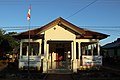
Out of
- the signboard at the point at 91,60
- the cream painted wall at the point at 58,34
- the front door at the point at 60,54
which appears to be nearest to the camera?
the cream painted wall at the point at 58,34

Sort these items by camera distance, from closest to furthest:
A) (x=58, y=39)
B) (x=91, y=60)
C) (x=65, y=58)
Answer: (x=58, y=39)
(x=91, y=60)
(x=65, y=58)

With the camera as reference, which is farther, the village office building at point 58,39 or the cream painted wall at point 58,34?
the cream painted wall at point 58,34

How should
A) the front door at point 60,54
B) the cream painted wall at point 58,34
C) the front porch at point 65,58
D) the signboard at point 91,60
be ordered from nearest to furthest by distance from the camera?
the front porch at point 65,58 < the cream painted wall at point 58,34 < the signboard at point 91,60 < the front door at point 60,54

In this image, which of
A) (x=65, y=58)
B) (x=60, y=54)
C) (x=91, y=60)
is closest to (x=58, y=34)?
(x=91, y=60)

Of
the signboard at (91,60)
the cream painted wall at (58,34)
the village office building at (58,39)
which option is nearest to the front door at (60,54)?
the village office building at (58,39)

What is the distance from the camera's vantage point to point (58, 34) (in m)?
25.5

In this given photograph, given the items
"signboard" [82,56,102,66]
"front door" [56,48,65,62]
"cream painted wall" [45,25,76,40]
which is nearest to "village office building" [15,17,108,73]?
"cream painted wall" [45,25,76,40]

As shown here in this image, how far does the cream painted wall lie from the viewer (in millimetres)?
25405

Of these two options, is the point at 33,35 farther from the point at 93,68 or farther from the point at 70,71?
Answer: the point at 93,68

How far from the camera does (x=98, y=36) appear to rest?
26.5 m

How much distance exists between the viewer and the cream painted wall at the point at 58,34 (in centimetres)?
2540

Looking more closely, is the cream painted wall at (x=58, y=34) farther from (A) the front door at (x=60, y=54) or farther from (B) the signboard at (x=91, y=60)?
(A) the front door at (x=60, y=54)

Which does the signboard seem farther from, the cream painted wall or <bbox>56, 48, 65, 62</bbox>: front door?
<bbox>56, 48, 65, 62</bbox>: front door

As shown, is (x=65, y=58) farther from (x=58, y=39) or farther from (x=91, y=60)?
(x=58, y=39)
